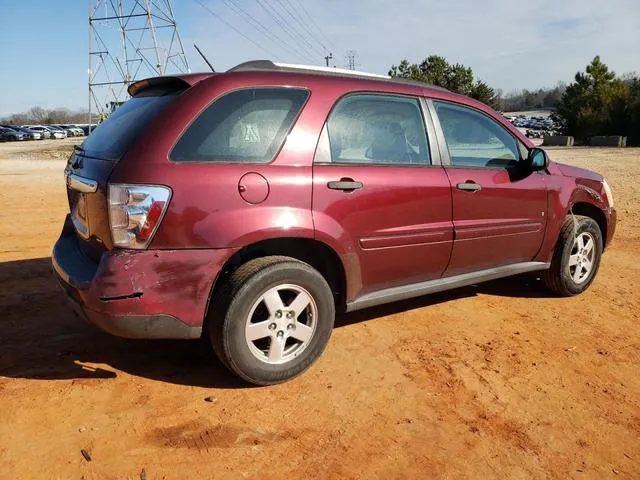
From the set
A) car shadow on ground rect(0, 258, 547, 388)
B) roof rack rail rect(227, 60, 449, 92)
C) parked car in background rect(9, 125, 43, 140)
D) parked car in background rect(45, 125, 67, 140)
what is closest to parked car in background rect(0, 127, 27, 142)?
parked car in background rect(9, 125, 43, 140)

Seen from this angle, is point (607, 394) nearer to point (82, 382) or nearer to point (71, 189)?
point (82, 382)

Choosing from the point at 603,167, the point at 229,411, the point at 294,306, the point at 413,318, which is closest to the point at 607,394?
the point at 413,318

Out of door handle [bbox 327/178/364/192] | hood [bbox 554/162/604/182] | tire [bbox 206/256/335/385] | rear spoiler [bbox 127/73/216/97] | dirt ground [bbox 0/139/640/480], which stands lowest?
dirt ground [bbox 0/139/640/480]

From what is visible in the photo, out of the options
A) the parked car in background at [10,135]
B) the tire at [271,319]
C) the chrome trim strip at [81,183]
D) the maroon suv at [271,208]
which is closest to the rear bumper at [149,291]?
the maroon suv at [271,208]

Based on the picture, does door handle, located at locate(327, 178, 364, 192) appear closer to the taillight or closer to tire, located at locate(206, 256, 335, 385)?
tire, located at locate(206, 256, 335, 385)

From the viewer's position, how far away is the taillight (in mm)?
2748

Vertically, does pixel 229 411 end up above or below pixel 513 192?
below

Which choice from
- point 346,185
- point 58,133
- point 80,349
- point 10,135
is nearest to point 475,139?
point 346,185

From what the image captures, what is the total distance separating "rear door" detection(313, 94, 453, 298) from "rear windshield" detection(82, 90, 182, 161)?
3.18 ft

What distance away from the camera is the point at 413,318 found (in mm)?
4277

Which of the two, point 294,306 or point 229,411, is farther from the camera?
point 294,306

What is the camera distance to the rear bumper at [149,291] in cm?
276

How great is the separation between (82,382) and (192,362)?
65cm

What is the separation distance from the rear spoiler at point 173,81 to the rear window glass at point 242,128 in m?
0.22
